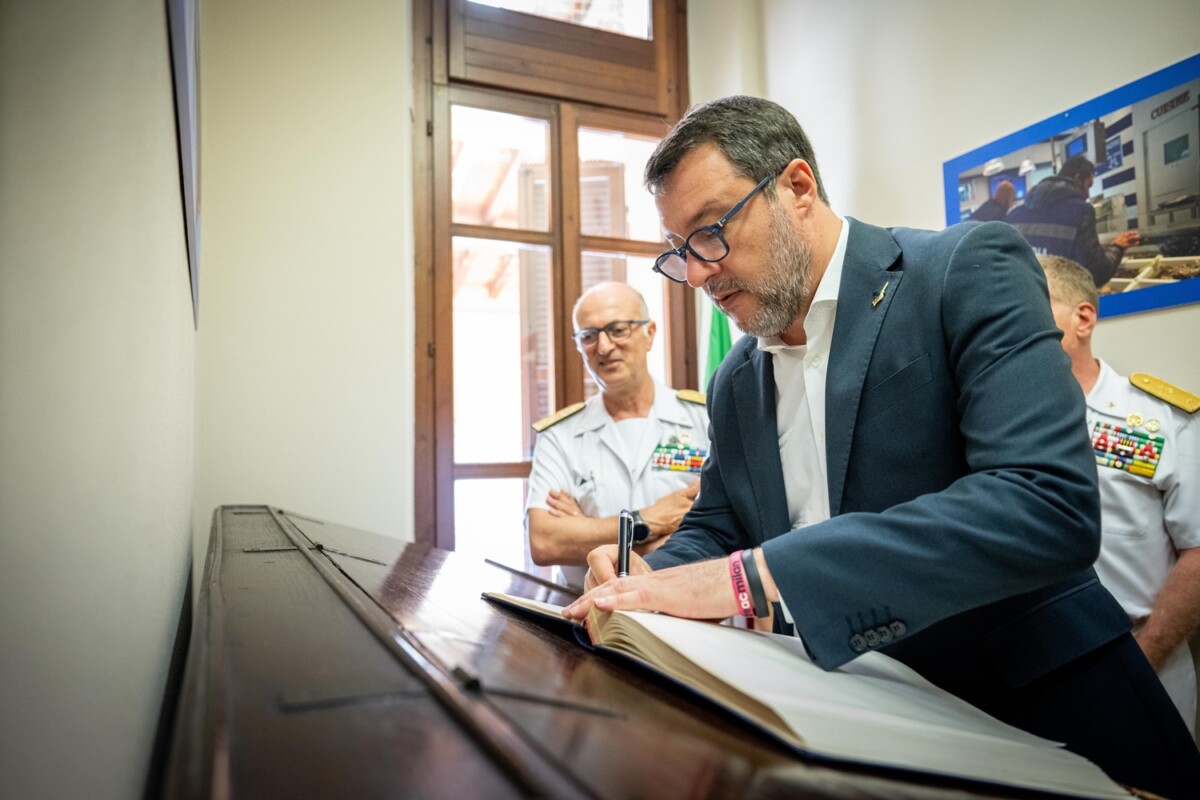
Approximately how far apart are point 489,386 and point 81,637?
3640 mm

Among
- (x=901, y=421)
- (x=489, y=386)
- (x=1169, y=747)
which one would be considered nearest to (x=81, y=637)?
(x=901, y=421)

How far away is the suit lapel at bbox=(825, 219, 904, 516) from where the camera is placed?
120cm

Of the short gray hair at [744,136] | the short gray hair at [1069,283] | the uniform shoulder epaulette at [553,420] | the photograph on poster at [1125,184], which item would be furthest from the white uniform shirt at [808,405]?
the uniform shoulder epaulette at [553,420]

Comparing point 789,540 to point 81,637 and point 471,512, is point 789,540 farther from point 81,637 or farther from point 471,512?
point 471,512

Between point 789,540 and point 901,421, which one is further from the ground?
point 901,421

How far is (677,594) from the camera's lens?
931mm

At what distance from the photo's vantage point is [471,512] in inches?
159

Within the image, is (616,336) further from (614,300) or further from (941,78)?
(941,78)

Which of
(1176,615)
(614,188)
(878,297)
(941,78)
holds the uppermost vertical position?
(941,78)

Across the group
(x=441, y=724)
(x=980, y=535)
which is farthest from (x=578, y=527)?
(x=441, y=724)

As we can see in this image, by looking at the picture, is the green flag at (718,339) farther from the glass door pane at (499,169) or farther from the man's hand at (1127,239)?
the man's hand at (1127,239)

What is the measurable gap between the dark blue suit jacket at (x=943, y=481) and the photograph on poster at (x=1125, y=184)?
1655 millimetres

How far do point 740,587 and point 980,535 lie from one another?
0.91ft

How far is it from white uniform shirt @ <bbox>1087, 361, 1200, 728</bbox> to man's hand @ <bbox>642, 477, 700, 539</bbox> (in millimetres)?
1212
